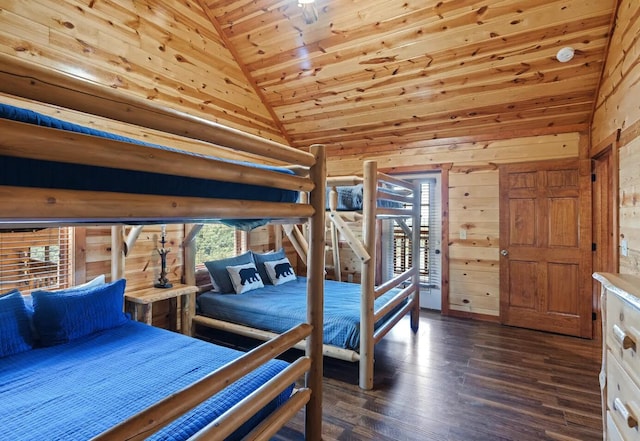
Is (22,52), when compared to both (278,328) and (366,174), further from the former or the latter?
(278,328)

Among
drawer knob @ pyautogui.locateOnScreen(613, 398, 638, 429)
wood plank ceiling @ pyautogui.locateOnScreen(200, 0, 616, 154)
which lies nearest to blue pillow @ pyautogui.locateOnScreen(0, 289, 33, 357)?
drawer knob @ pyautogui.locateOnScreen(613, 398, 638, 429)

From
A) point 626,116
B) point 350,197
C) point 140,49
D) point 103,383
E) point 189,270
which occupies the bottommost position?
point 103,383

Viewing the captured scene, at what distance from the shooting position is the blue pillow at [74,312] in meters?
2.10

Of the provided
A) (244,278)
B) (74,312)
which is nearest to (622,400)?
(74,312)

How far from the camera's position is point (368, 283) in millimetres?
2648

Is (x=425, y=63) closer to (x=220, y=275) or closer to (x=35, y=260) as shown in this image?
(x=220, y=275)

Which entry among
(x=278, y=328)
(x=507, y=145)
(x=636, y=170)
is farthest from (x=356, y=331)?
(x=507, y=145)

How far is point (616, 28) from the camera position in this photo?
8.59 ft

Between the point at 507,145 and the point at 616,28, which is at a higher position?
the point at 616,28

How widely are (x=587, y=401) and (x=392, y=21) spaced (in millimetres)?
3538

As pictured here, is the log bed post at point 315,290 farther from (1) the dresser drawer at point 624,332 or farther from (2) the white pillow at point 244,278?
(2) the white pillow at point 244,278

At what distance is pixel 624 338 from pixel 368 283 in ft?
5.60

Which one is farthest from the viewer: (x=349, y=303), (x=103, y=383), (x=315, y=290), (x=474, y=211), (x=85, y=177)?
(x=474, y=211)

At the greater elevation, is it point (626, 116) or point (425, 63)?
point (425, 63)
